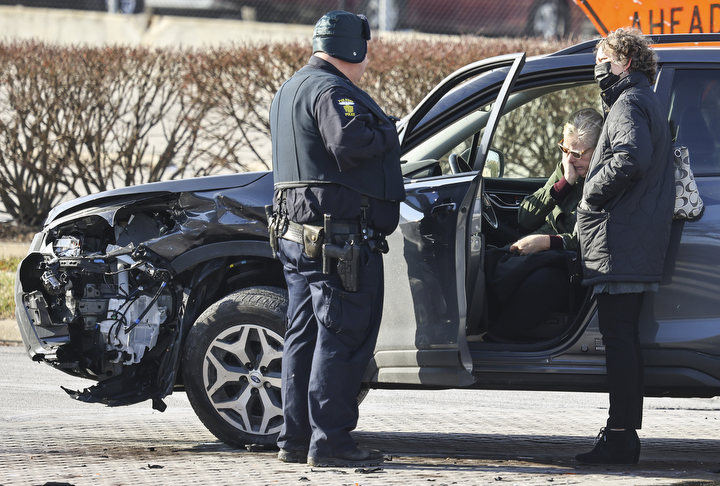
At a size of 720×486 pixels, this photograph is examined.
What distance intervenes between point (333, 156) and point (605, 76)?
126cm

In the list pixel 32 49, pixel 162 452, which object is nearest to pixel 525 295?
pixel 162 452

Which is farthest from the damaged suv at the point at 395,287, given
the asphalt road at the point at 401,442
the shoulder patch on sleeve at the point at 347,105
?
the shoulder patch on sleeve at the point at 347,105

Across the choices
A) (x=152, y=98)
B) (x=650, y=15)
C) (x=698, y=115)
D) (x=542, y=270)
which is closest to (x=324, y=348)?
(x=542, y=270)

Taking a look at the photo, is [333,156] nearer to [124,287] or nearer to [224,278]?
[224,278]

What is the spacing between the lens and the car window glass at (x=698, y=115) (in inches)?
→ 198

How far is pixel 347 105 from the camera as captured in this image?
4.75 m

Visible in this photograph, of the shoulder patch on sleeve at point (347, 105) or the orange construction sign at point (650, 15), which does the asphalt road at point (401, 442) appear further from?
the orange construction sign at point (650, 15)

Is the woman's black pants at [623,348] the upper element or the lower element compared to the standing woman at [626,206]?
lower

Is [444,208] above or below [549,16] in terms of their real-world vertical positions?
below

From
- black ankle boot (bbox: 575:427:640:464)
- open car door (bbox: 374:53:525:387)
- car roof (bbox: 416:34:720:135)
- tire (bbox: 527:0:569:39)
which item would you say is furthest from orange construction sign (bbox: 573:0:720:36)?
tire (bbox: 527:0:569:39)

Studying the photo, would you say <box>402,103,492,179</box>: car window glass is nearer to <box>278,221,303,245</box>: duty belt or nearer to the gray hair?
the gray hair

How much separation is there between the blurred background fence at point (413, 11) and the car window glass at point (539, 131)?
4575 mm

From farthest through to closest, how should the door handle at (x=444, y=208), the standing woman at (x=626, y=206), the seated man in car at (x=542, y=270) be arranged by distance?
the seated man in car at (x=542, y=270)
the door handle at (x=444, y=208)
the standing woman at (x=626, y=206)

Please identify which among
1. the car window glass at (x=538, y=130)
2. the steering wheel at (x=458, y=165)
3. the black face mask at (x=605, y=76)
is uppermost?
the car window glass at (x=538, y=130)
